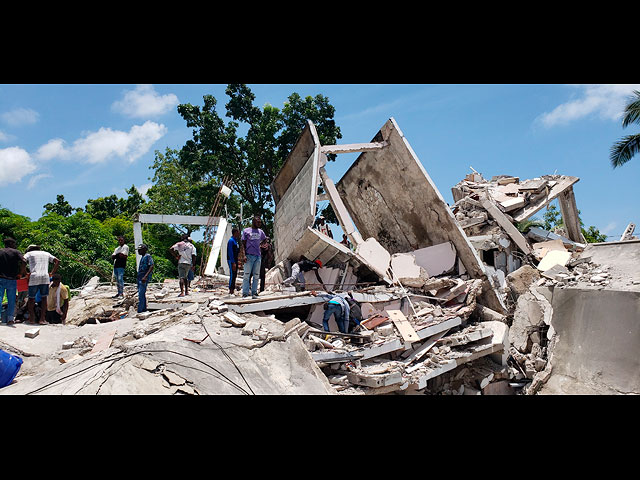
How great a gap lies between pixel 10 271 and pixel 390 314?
611cm

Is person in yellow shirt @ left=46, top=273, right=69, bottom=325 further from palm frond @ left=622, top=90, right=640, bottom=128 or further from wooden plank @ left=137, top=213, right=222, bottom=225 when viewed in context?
palm frond @ left=622, top=90, right=640, bottom=128

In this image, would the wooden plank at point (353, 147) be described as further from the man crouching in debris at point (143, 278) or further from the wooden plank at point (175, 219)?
the wooden plank at point (175, 219)

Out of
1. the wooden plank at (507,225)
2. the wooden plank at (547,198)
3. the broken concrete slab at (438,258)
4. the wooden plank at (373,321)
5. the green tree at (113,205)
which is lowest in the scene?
the wooden plank at (373,321)

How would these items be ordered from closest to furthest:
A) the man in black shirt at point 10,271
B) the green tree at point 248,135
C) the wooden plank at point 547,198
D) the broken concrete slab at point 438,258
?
the man in black shirt at point 10,271, the broken concrete slab at point 438,258, the wooden plank at point 547,198, the green tree at point 248,135

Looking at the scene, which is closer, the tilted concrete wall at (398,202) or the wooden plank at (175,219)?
the tilted concrete wall at (398,202)

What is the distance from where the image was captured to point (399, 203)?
1000 centimetres

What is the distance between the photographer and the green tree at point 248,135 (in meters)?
17.4

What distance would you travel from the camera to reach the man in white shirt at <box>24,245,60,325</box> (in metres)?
6.78

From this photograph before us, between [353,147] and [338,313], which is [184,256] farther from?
Result: [353,147]

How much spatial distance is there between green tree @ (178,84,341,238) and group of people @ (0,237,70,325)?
410 inches

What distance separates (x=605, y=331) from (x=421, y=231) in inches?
157

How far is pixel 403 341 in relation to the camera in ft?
23.2

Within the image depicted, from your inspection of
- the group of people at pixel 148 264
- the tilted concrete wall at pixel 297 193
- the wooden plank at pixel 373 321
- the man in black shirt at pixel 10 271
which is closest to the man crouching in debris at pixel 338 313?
the wooden plank at pixel 373 321

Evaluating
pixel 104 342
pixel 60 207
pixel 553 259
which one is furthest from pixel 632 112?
pixel 60 207
